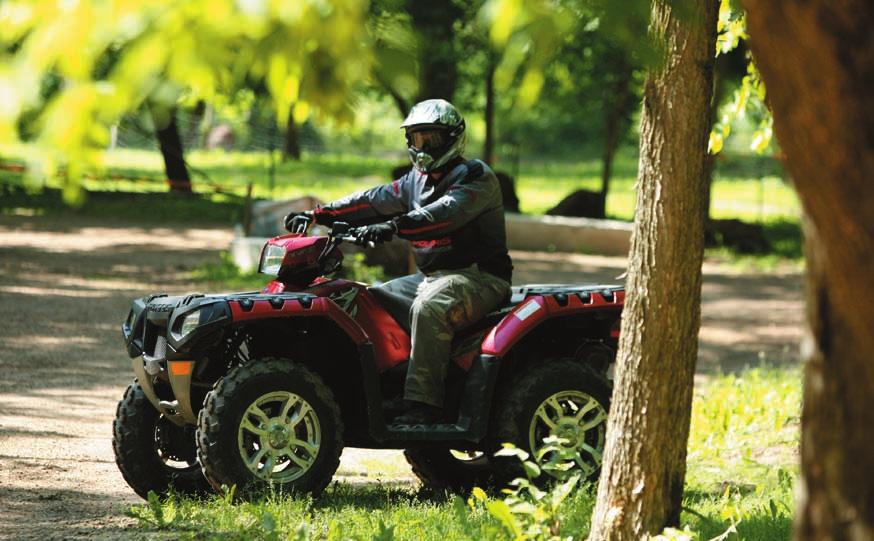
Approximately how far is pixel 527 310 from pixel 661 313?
1543 millimetres

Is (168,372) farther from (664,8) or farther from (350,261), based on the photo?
(350,261)

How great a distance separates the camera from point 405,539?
6.05 meters

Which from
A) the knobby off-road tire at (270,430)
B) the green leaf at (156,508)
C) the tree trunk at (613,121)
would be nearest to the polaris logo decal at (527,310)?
the knobby off-road tire at (270,430)

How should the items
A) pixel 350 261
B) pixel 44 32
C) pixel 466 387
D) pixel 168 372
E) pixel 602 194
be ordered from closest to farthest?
1. pixel 44 32
2. pixel 168 372
3. pixel 466 387
4. pixel 350 261
5. pixel 602 194

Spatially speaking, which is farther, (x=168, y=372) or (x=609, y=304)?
(x=609, y=304)

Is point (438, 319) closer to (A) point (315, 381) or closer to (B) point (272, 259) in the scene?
(A) point (315, 381)

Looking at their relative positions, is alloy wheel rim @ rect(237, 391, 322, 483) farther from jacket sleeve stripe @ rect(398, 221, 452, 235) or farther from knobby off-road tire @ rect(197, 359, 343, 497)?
jacket sleeve stripe @ rect(398, 221, 452, 235)

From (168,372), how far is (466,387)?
4.86 feet

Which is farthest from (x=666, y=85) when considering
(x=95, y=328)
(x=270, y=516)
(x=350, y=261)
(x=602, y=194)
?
(x=602, y=194)

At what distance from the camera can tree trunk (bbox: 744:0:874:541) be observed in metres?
3.23

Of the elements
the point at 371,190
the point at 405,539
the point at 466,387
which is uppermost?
the point at 371,190

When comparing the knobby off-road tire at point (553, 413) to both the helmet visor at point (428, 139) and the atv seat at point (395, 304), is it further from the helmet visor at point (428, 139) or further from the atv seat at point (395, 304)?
the helmet visor at point (428, 139)

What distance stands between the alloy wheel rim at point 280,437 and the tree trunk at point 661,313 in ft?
5.21

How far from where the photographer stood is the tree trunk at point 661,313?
5840 millimetres
